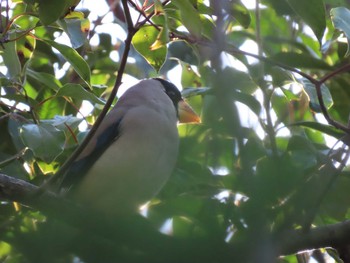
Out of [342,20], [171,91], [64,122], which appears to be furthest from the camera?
[171,91]

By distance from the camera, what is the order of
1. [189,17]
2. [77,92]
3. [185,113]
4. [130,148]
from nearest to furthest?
[189,17]
[77,92]
[130,148]
[185,113]

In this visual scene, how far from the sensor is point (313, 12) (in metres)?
2.11

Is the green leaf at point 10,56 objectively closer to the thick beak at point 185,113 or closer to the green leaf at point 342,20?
the thick beak at point 185,113

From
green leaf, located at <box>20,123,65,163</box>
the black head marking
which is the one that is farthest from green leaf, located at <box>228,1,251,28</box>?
the black head marking

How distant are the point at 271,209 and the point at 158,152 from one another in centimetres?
170

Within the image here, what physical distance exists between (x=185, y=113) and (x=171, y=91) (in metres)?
0.53

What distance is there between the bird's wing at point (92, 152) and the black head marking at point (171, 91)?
519mm

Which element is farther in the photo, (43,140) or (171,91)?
(171,91)

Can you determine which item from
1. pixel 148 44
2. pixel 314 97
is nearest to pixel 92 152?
pixel 148 44

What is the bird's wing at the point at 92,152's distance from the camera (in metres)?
2.84

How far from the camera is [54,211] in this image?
1272mm

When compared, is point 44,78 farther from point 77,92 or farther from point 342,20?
point 342,20

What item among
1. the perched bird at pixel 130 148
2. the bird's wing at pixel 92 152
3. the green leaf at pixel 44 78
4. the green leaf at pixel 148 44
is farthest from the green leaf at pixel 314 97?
the green leaf at pixel 44 78

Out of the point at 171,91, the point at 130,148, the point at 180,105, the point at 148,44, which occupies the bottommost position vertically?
the point at 130,148
